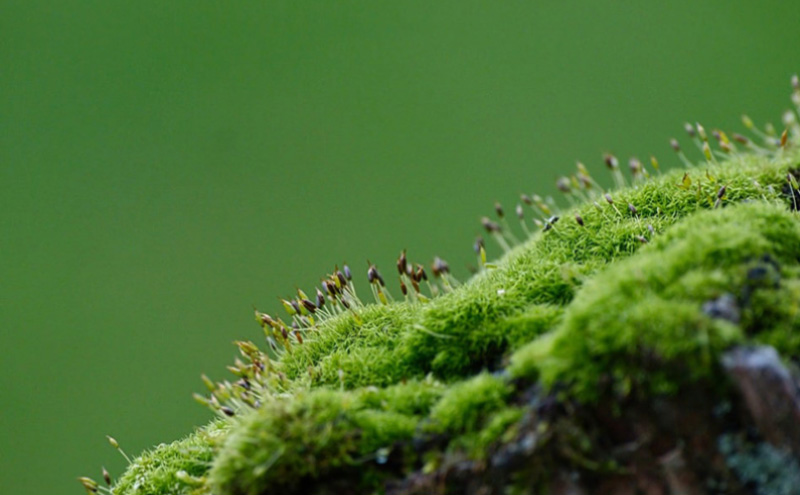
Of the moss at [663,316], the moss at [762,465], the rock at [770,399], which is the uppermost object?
the moss at [663,316]

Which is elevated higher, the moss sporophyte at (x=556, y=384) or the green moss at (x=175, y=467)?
the green moss at (x=175, y=467)

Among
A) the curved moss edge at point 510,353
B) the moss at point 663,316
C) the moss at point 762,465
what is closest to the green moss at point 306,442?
the curved moss edge at point 510,353

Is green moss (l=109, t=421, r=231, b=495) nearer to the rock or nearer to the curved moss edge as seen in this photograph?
the curved moss edge

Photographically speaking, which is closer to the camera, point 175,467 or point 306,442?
point 306,442

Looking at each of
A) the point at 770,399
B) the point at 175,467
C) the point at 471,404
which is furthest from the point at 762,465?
the point at 175,467

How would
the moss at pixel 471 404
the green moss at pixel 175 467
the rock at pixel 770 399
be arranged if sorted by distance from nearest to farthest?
the rock at pixel 770 399
the moss at pixel 471 404
the green moss at pixel 175 467

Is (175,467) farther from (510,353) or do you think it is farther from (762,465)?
(762,465)

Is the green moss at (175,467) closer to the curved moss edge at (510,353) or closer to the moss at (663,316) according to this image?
the curved moss edge at (510,353)

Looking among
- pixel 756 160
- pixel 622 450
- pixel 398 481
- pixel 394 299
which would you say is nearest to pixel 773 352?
pixel 622 450
